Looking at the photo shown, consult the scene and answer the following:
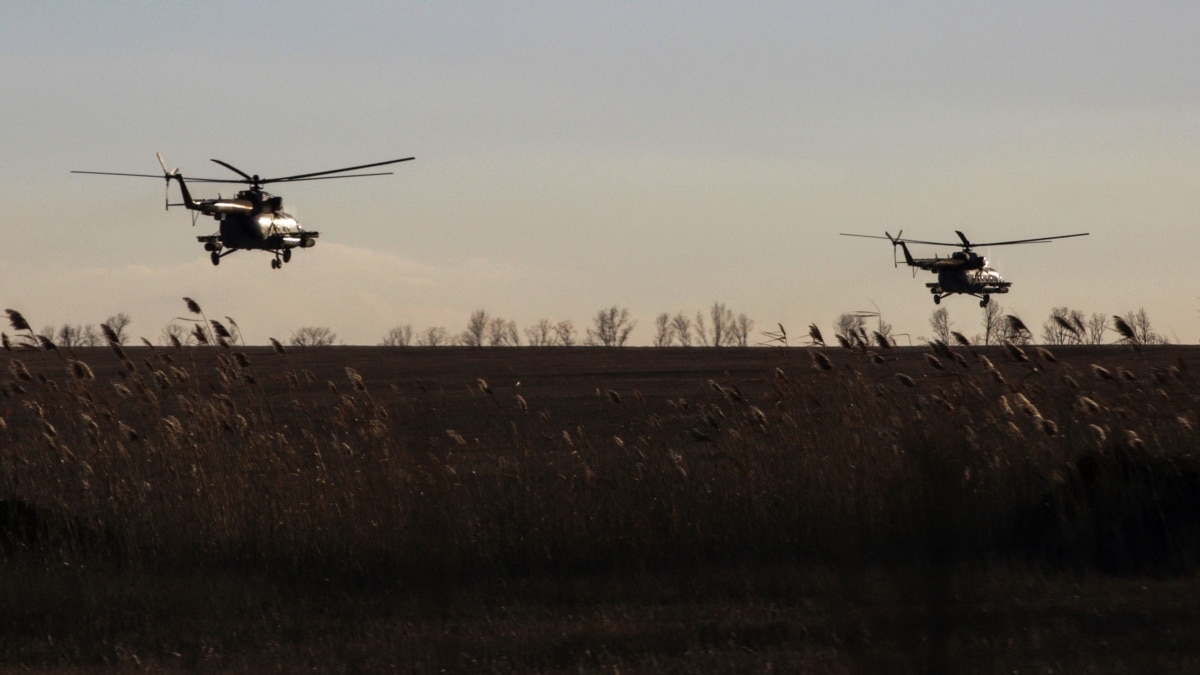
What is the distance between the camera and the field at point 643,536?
927cm

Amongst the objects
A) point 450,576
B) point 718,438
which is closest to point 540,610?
point 450,576

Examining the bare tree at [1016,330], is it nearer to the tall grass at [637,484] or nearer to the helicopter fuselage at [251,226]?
the tall grass at [637,484]

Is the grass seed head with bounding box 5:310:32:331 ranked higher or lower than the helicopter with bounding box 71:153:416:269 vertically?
lower

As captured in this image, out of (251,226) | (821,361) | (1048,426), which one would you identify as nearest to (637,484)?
(821,361)

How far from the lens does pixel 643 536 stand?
40.5 ft

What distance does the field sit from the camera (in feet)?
30.4

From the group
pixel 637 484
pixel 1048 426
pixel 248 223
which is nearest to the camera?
pixel 637 484

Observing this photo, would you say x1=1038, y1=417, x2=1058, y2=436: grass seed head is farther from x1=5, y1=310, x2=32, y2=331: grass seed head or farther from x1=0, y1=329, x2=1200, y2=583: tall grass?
x1=5, y1=310, x2=32, y2=331: grass seed head

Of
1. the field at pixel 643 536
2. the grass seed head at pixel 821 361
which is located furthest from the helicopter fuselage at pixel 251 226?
the grass seed head at pixel 821 361

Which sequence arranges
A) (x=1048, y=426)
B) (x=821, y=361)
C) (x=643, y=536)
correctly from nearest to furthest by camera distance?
1. (x=643, y=536)
2. (x=1048, y=426)
3. (x=821, y=361)

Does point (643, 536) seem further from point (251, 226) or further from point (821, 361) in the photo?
point (251, 226)

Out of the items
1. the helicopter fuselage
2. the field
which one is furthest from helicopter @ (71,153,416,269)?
the field

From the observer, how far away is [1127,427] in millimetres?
13609

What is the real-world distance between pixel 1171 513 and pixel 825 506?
3.09 m
